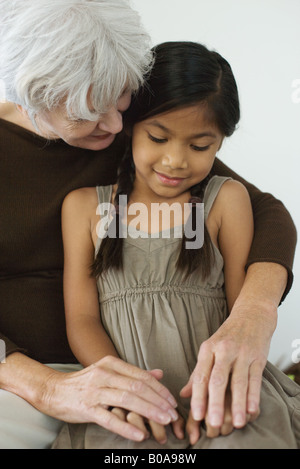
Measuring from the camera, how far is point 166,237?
4.61ft

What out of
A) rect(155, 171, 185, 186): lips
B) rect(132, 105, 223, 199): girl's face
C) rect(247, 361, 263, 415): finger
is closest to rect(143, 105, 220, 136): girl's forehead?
rect(132, 105, 223, 199): girl's face

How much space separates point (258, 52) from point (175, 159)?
35.0 inches

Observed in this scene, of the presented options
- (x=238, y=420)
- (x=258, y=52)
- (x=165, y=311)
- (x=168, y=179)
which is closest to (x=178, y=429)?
(x=238, y=420)

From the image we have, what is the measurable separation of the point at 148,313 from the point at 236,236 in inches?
11.4

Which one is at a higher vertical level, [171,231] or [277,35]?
[277,35]

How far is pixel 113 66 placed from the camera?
1172mm

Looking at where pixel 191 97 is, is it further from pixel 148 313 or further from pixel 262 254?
pixel 148 313

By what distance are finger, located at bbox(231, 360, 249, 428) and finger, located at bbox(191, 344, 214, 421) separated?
0.05 meters

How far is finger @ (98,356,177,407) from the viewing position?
105cm

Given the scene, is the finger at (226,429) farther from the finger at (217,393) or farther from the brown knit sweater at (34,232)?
the brown knit sweater at (34,232)

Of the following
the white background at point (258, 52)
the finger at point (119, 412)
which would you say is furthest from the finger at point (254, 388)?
the white background at point (258, 52)

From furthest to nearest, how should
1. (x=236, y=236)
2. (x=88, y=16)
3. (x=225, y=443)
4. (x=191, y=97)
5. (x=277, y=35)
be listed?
1. (x=277, y=35)
2. (x=236, y=236)
3. (x=191, y=97)
4. (x=88, y=16)
5. (x=225, y=443)

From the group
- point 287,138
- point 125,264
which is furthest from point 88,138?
point 287,138
